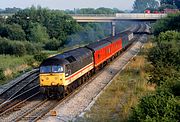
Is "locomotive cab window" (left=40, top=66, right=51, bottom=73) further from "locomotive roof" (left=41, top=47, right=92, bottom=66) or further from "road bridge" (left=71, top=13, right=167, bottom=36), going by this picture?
"road bridge" (left=71, top=13, right=167, bottom=36)

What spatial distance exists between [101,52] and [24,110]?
52.0 feet

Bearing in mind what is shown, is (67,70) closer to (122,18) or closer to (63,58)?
(63,58)

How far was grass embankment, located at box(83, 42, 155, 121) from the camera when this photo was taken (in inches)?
783

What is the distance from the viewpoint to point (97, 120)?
19047 mm

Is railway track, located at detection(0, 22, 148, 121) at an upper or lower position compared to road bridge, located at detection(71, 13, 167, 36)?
lower

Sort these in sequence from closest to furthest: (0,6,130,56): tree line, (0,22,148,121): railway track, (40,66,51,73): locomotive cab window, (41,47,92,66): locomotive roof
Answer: (0,22,148,121): railway track < (40,66,51,73): locomotive cab window < (41,47,92,66): locomotive roof < (0,6,130,56): tree line

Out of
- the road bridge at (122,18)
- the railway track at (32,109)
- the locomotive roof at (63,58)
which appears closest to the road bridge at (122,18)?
the road bridge at (122,18)

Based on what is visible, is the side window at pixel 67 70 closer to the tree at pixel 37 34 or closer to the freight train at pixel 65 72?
the freight train at pixel 65 72

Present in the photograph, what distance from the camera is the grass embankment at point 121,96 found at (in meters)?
19.9

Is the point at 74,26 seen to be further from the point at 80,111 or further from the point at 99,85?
the point at 80,111

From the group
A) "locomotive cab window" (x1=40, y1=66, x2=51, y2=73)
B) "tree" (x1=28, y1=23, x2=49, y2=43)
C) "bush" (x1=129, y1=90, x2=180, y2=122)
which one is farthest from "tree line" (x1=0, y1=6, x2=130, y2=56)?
"bush" (x1=129, y1=90, x2=180, y2=122)

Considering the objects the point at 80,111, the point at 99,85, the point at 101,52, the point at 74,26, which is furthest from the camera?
the point at 74,26

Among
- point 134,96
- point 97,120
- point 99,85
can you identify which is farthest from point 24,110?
point 99,85

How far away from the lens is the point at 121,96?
2478 centimetres
